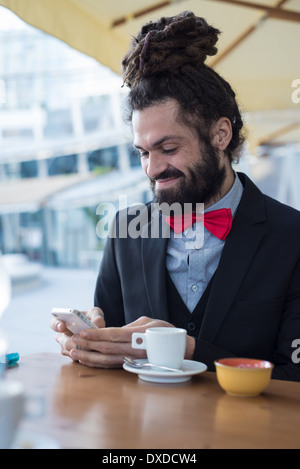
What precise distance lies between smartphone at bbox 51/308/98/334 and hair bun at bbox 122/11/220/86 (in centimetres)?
75

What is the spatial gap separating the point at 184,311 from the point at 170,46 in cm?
76

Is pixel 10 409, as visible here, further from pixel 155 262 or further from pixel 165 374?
pixel 155 262

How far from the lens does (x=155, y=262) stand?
61.6 inches

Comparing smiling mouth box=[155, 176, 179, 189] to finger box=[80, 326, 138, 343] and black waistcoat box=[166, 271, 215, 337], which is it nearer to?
black waistcoat box=[166, 271, 215, 337]

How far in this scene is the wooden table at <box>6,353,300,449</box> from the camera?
0.70 metres

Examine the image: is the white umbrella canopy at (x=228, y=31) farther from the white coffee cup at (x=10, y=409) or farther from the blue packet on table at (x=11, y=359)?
the white coffee cup at (x=10, y=409)

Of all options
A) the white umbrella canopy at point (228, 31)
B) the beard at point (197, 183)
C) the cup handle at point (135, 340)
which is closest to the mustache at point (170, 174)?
the beard at point (197, 183)

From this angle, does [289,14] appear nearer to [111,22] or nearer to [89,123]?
[111,22]

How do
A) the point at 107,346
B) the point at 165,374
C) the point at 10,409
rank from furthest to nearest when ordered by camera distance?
the point at 107,346 → the point at 165,374 → the point at 10,409

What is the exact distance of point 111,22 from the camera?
216 centimetres

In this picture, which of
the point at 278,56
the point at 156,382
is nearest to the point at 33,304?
the point at 278,56

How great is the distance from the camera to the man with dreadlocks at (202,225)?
4.65ft

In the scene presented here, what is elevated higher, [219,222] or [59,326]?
[219,222]

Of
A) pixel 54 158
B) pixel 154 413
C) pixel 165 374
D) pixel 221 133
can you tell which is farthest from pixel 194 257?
pixel 54 158
